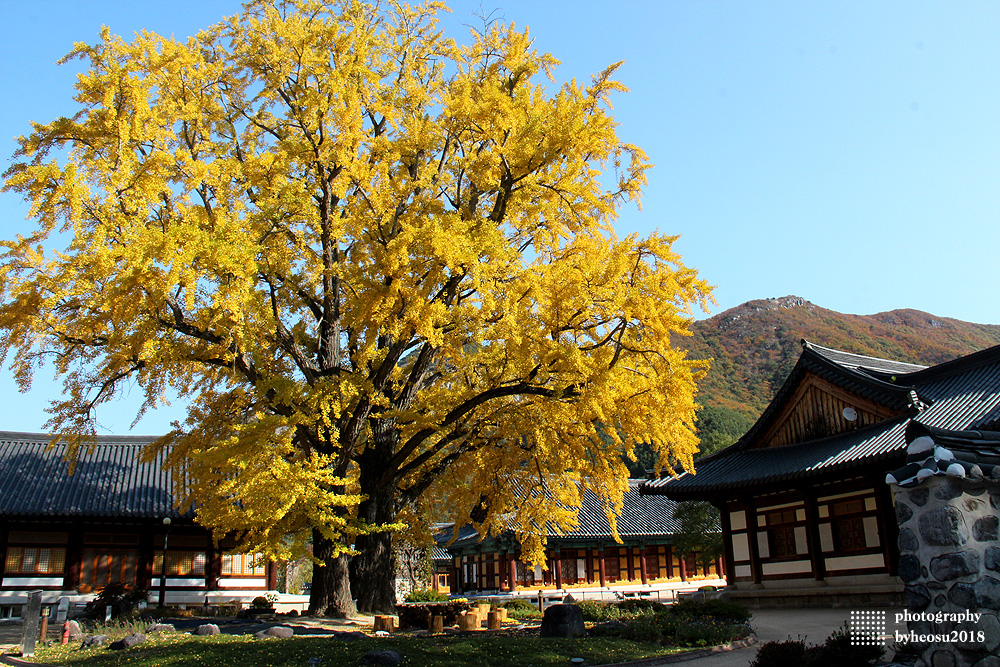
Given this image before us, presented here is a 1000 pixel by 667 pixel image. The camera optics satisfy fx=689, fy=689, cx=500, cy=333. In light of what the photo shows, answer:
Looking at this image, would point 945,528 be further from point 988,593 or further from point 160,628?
point 160,628

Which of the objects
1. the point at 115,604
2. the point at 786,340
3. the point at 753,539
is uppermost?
the point at 786,340

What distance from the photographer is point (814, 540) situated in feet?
59.7

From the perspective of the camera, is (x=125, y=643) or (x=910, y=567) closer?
(x=910, y=567)

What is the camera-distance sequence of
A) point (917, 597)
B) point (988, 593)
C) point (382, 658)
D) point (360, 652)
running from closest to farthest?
point (988, 593), point (917, 597), point (382, 658), point (360, 652)

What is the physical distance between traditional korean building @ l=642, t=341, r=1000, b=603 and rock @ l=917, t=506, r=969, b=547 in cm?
848

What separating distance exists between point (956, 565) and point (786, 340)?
11126cm

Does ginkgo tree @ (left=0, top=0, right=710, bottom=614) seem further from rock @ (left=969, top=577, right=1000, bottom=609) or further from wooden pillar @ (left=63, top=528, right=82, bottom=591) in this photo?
wooden pillar @ (left=63, top=528, right=82, bottom=591)

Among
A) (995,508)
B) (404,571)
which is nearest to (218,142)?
(995,508)

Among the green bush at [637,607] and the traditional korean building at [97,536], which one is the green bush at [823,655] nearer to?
the green bush at [637,607]

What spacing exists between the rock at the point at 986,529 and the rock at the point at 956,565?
0.19 meters

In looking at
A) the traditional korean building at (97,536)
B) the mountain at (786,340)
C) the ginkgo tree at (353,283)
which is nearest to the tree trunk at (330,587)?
the ginkgo tree at (353,283)

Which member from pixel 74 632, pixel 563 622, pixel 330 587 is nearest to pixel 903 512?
pixel 563 622

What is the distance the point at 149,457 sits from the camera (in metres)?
14.8

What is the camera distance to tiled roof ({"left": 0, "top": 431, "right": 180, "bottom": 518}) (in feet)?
79.5
